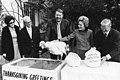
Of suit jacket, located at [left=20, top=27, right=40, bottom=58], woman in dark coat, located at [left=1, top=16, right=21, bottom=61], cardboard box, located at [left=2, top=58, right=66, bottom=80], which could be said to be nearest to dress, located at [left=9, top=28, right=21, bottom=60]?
woman in dark coat, located at [left=1, top=16, right=21, bottom=61]

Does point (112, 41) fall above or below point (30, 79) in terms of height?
above

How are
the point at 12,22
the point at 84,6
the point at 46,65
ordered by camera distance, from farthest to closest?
1. the point at 84,6
2. the point at 12,22
3. the point at 46,65

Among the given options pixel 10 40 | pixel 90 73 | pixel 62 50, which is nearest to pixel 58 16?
pixel 62 50

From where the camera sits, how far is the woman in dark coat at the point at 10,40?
2.38m

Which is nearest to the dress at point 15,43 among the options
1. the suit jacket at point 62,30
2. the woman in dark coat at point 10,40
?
the woman in dark coat at point 10,40

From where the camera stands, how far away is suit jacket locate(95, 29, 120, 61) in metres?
1.87

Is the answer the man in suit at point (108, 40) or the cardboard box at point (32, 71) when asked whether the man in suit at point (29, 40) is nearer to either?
the cardboard box at point (32, 71)

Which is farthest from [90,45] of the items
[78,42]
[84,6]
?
[84,6]

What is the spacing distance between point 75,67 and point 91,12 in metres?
2.51

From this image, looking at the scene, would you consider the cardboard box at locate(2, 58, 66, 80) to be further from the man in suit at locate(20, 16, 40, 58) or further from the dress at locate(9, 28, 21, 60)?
the dress at locate(9, 28, 21, 60)

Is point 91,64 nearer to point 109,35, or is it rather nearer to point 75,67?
point 75,67

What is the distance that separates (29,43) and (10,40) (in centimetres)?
29

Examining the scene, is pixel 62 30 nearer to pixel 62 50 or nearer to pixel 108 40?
pixel 62 50

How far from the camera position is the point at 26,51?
2.40 m
